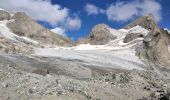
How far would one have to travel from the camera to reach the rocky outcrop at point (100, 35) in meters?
121

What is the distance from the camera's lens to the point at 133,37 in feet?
349

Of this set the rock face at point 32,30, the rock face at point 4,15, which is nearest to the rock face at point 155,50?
the rock face at point 32,30

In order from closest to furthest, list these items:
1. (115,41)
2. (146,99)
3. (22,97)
A: (22,97), (146,99), (115,41)

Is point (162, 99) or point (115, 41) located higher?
point (115, 41)

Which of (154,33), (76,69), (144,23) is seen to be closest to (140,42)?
(154,33)

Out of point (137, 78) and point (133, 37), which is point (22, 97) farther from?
Result: point (133, 37)

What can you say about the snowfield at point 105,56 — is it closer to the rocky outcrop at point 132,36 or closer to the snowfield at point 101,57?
the snowfield at point 101,57

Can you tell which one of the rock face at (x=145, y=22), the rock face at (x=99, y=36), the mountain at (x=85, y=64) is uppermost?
the rock face at (x=145, y=22)

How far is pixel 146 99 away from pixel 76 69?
20380 millimetres

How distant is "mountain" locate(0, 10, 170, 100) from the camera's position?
30.3 metres

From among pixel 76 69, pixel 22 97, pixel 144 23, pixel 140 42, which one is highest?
pixel 144 23

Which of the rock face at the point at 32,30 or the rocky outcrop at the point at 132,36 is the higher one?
the rock face at the point at 32,30

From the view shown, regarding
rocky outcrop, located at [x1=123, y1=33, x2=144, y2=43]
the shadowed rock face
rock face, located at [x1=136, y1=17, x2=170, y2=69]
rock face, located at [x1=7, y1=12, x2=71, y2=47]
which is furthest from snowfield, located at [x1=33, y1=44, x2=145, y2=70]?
rock face, located at [x1=7, y1=12, x2=71, y2=47]

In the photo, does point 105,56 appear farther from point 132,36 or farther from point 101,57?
point 132,36
